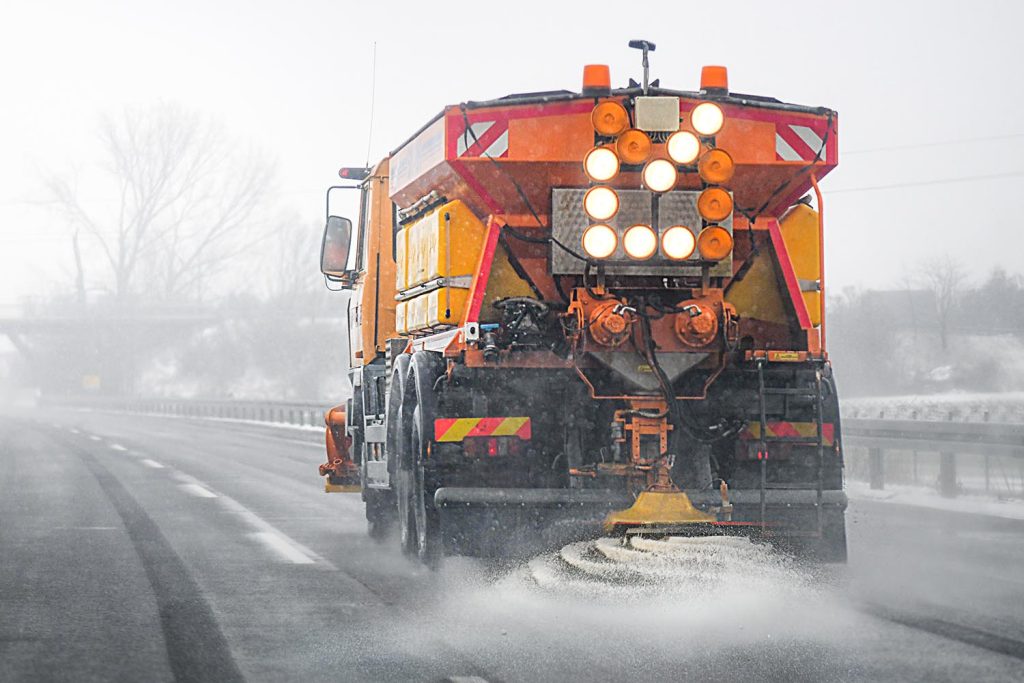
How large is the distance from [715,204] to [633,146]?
50cm

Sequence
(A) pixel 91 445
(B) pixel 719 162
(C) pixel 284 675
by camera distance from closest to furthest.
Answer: (C) pixel 284 675 → (B) pixel 719 162 → (A) pixel 91 445

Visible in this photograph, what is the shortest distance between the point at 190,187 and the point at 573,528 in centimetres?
6176

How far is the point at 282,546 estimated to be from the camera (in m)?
10.3

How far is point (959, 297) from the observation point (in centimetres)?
4944

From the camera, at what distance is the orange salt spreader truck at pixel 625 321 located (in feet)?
24.0

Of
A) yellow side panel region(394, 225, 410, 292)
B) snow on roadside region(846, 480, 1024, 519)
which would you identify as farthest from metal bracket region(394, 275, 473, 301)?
snow on roadside region(846, 480, 1024, 519)

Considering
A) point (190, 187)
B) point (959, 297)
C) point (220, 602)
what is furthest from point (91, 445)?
point (190, 187)

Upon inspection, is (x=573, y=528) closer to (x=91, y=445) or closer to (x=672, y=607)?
(x=672, y=607)

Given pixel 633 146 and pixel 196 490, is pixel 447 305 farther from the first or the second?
pixel 196 490

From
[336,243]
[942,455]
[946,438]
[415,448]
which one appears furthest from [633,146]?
[946,438]

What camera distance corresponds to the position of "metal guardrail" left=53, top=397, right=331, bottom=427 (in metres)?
42.1

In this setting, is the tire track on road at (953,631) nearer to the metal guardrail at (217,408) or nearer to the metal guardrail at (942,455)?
the metal guardrail at (942,455)

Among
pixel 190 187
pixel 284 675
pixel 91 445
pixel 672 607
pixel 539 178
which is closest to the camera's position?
pixel 284 675

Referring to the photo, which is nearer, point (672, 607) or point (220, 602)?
point (672, 607)
